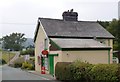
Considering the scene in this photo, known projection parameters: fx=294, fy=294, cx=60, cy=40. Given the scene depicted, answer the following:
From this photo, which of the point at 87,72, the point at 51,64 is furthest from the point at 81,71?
the point at 51,64

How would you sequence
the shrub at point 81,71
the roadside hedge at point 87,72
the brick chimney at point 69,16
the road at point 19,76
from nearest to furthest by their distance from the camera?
the roadside hedge at point 87,72 < the shrub at point 81,71 < the road at point 19,76 < the brick chimney at point 69,16

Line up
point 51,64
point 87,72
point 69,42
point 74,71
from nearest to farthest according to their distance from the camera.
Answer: point 87,72 < point 74,71 < point 69,42 < point 51,64

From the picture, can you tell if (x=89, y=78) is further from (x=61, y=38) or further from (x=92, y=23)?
(x=92, y=23)

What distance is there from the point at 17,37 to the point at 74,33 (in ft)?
327

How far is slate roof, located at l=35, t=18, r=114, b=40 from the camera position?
2947cm

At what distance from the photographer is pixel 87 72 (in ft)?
50.9

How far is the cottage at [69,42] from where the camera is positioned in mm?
23609

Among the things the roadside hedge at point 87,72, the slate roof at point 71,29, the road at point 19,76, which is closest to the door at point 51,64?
the road at point 19,76

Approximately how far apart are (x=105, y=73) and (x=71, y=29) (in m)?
18.1

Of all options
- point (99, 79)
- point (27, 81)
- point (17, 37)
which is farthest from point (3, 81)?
point (17, 37)

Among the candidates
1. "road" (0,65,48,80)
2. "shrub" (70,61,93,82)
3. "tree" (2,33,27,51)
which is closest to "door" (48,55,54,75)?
"road" (0,65,48,80)

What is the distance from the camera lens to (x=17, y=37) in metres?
128

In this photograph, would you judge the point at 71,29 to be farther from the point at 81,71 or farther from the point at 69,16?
the point at 81,71

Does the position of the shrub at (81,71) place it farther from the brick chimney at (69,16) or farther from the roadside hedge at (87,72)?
the brick chimney at (69,16)
